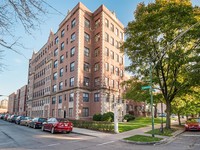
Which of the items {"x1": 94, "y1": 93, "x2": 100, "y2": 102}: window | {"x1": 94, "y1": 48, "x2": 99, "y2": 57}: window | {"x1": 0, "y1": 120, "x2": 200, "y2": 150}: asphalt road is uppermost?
{"x1": 94, "y1": 48, "x2": 99, "y2": 57}: window

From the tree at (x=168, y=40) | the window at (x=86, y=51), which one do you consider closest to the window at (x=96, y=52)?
the window at (x=86, y=51)

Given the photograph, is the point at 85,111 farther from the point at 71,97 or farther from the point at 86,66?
the point at 86,66

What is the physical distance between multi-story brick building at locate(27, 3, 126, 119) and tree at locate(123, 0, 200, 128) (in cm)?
1429

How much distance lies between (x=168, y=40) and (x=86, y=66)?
20.9 metres

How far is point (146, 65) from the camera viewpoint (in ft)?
86.8

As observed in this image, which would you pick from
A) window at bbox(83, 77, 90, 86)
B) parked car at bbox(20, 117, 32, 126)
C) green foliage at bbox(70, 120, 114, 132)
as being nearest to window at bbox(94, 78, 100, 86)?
window at bbox(83, 77, 90, 86)

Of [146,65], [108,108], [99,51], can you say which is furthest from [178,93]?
[99,51]

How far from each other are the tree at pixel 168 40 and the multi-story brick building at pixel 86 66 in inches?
563

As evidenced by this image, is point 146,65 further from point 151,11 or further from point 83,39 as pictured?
point 83,39

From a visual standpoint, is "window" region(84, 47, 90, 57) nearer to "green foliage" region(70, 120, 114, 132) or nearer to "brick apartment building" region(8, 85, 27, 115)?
"green foliage" region(70, 120, 114, 132)

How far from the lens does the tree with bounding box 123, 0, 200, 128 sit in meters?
21.5

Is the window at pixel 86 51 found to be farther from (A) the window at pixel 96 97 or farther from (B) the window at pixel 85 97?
(A) the window at pixel 96 97

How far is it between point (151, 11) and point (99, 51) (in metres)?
18.5

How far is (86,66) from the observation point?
40844 mm
